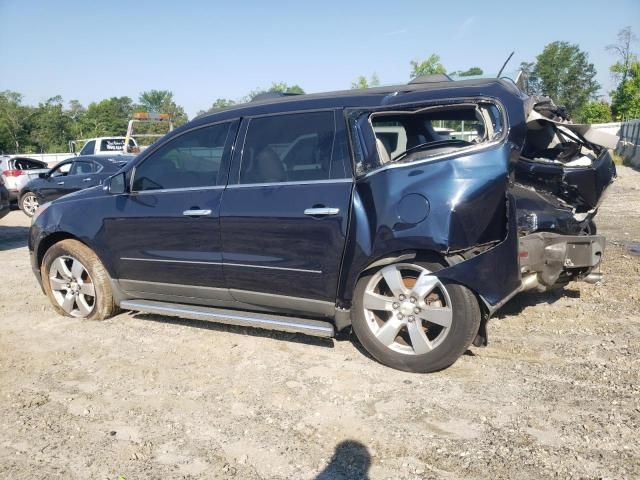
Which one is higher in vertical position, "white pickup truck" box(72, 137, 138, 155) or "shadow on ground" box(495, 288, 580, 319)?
"white pickup truck" box(72, 137, 138, 155)

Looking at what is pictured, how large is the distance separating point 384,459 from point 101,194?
3391 mm

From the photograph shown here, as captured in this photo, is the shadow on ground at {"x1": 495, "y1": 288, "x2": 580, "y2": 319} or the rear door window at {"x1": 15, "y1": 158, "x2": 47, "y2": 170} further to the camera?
the rear door window at {"x1": 15, "y1": 158, "x2": 47, "y2": 170}

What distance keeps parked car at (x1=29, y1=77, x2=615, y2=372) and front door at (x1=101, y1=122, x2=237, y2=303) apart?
0.04ft

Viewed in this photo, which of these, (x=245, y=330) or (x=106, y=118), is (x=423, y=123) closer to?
(x=245, y=330)

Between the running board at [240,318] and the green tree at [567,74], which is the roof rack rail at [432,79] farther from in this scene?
the green tree at [567,74]

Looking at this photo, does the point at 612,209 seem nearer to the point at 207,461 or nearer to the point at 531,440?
the point at 531,440

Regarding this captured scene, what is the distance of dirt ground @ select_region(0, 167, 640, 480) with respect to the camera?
8.27 ft

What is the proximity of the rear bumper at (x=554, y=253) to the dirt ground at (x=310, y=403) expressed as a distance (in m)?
0.60

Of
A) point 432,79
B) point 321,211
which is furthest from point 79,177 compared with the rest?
point 432,79

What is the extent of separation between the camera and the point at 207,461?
2.59 metres

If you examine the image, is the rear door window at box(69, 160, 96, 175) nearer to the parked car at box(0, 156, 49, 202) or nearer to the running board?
the parked car at box(0, 156, 49, 202)

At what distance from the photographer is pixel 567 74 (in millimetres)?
72562

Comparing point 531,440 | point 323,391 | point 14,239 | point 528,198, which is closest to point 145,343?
point 323,391

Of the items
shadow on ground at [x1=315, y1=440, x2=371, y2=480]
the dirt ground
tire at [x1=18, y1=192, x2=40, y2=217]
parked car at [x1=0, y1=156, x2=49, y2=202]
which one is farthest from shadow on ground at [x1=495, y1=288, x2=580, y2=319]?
parked car at [x1=0, y1=156, x2=49, y2=202]
